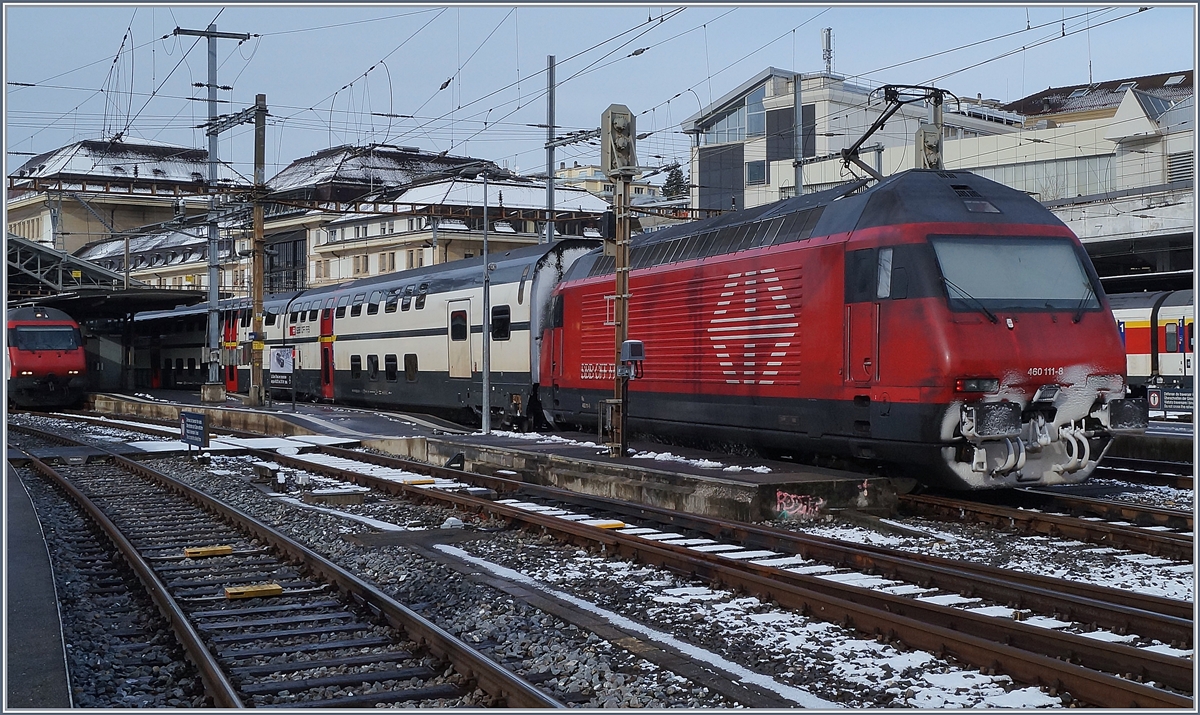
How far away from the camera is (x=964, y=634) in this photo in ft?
22.9

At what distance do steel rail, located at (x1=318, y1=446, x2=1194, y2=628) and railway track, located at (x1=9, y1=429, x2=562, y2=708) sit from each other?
4.01 m

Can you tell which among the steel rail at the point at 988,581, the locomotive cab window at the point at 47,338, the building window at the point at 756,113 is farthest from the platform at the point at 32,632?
the building window at the point at 756,113

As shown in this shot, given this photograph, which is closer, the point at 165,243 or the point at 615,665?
the point at 615,665

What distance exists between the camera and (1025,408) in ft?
40.7

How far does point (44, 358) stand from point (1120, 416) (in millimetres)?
35637

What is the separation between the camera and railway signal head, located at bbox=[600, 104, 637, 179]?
1712 cm

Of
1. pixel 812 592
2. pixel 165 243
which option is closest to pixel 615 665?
pixel 812 592

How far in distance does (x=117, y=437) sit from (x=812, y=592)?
76.3ft

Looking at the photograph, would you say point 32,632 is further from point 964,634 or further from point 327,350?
point 327,350

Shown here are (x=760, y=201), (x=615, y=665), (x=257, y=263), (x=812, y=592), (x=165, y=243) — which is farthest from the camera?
(x=165, y=243)

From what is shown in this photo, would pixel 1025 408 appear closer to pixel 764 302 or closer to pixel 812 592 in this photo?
pixel 764 302

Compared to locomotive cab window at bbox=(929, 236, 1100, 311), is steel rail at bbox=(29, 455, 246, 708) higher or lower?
lower

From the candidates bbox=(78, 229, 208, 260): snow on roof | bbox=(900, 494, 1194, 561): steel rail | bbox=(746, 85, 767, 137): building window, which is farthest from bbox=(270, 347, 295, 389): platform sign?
bbox=(78, 229, 208, 260): snow on roof

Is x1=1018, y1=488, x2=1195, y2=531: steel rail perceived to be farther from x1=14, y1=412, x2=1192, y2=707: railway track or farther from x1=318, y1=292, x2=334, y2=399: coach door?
x1=318, y1=292, x2=334, y2=399: coach door
